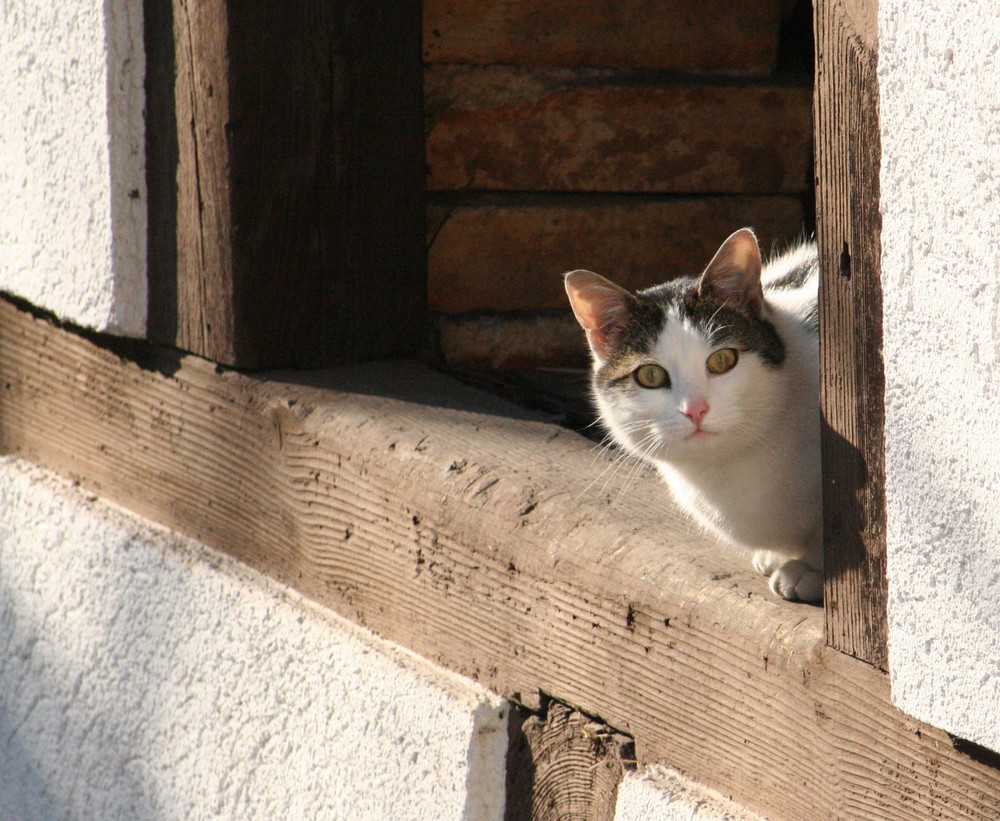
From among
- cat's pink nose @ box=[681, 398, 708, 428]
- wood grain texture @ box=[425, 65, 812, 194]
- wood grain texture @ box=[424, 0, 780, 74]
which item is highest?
wood grain texture @ box=[424, 0, 780, 74]

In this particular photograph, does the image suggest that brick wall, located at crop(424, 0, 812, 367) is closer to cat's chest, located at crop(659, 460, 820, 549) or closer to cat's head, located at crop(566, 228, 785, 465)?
cat's head, located at crop(566, 228, 785, 465)

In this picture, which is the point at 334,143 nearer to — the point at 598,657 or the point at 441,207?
the point at 441,207

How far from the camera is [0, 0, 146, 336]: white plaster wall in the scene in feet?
7.09

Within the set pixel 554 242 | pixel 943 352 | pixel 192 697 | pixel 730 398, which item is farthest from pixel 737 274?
pixel 192 697

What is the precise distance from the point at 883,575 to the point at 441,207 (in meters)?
1.35

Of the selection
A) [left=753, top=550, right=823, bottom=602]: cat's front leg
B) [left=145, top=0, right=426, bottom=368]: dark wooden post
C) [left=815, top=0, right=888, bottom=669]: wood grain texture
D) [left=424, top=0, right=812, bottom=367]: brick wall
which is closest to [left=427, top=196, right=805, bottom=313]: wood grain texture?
[left=424, top=0, right=812, bottom=367]: brick wall

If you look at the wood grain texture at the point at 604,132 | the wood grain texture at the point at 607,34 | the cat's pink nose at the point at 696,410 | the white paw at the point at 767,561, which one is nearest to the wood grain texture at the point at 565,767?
the white paw at the point at 767,561

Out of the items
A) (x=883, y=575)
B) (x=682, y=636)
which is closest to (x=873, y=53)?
(x=883, y=575)

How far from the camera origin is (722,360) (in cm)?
158

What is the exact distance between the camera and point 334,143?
83.9 inches

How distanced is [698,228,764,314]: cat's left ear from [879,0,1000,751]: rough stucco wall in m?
0.52

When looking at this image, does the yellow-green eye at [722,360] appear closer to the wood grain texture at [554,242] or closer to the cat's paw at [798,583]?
the cat's paw at [798,583]

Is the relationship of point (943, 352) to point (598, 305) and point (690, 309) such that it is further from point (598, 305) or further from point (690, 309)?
point (598, 305)

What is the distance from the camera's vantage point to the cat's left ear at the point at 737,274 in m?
1.60
